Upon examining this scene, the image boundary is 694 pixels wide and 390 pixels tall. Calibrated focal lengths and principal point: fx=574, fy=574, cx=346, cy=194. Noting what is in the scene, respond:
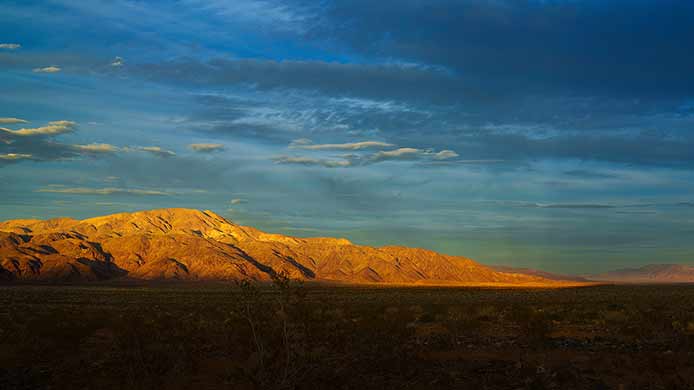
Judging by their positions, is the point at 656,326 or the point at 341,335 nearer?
the point at 341,335

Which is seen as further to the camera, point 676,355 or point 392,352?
point 392,352

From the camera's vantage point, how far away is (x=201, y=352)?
18.3 m

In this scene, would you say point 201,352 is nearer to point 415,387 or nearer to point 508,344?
point 415,387

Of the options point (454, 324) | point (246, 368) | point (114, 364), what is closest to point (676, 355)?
point (454, 324)

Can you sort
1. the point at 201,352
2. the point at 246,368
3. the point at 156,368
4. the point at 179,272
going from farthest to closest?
the point at 179,272, the point at 201,352, the point at 156,368, the point at 246,368

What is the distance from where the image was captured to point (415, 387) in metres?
12.6

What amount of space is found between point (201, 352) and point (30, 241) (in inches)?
7427

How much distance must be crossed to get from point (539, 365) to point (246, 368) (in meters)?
7.15

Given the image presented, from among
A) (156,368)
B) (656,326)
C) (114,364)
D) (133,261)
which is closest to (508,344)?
(656,326)

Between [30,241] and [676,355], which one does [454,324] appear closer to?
[676,355]

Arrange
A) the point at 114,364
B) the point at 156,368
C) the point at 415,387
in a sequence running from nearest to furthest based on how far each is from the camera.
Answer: the point at 415,387
the point at 156,368
the point at 114,364

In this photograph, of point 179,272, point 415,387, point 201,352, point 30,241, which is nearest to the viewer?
point 415,387

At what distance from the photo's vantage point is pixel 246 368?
1394 cm

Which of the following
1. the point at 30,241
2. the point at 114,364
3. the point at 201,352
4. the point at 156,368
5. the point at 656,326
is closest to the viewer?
the point at 156,368
